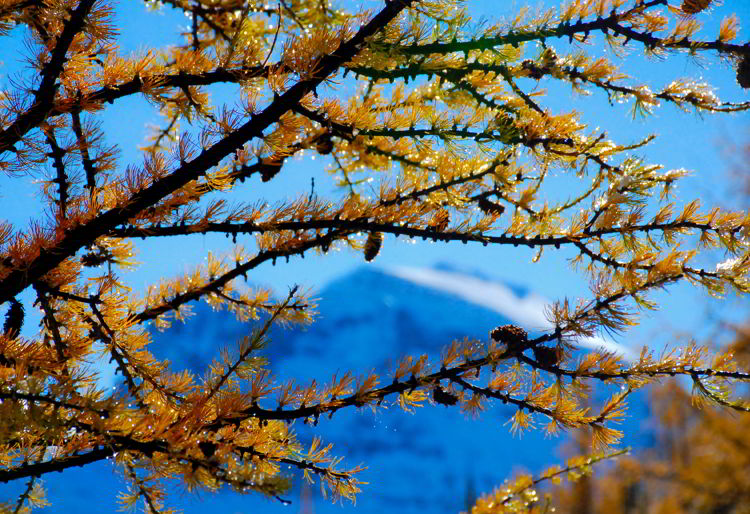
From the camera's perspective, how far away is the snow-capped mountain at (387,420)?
350 feet

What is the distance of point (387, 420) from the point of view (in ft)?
332

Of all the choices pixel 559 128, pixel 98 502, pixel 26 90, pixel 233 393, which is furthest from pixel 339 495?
pixel 98 502

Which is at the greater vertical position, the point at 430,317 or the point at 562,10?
the point at 430,317

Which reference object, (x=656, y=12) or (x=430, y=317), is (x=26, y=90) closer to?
(x=656, y=12)

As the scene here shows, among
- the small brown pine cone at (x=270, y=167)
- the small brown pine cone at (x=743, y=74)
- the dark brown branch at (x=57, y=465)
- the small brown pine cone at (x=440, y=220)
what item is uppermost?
the small brown pine cone at (x=270, y=167)

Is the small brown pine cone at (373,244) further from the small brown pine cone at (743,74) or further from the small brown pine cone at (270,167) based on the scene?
the small brown pine cone at (743,74)

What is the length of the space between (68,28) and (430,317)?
14624 cm

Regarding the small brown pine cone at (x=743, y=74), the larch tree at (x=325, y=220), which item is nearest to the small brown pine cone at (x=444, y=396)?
the larch tree at (x=325, y=220)

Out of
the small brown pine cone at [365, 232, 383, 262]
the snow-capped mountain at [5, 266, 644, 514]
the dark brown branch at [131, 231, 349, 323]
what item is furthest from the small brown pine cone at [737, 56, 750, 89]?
the snow-capped mountain at [5, 266, 644, 514]

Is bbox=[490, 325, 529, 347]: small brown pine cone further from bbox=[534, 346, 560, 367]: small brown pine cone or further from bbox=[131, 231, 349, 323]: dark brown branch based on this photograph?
bbox=[131, 231, 349, 323]: dark brown branch

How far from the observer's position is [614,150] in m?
2.51

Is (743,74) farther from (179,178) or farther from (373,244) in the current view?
(179,178)

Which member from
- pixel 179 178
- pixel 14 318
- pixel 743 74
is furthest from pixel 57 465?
pixel 743 74

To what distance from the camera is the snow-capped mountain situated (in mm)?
106750
